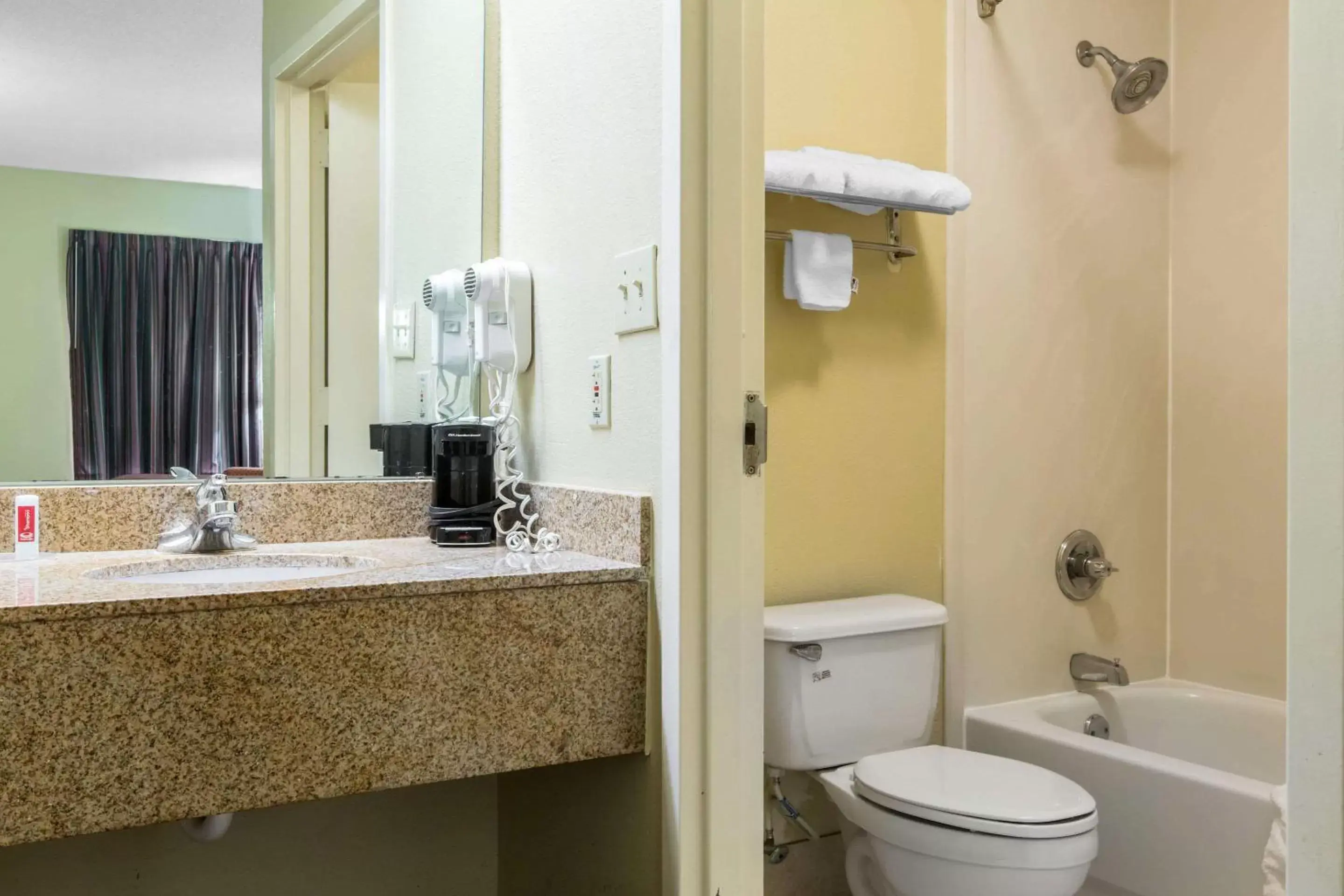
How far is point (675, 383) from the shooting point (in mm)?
1379

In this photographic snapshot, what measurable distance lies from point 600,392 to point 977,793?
0.94 meters

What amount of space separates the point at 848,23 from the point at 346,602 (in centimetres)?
165

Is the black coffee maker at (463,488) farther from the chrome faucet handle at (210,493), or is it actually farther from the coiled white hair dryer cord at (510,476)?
the chrome faucet handle at (210,493)

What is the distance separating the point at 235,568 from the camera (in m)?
1.62

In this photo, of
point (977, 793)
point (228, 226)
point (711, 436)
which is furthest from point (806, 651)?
point (228, 226)

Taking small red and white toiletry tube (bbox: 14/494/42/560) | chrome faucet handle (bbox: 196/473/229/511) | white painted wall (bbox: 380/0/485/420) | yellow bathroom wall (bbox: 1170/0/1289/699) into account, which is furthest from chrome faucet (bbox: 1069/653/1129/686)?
small red and white toiletry tube (bbox: 14/494/42/560)

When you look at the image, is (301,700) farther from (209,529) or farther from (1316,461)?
(1316,461)

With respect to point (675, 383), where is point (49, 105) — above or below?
above

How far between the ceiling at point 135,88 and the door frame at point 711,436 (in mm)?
836

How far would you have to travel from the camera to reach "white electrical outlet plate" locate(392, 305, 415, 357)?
77.4 inches

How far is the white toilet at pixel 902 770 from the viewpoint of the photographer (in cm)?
173

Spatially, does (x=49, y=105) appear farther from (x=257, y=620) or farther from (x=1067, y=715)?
(x=1067, y=715)

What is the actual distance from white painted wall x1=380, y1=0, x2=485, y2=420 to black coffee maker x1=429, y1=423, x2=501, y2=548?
0.23 m

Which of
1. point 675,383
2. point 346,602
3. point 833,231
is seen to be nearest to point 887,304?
point 833,231
